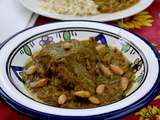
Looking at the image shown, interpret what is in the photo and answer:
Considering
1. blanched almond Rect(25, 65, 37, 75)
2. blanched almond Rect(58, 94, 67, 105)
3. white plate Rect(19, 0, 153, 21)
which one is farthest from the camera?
white plate Rect(19, 0, 153, 21)

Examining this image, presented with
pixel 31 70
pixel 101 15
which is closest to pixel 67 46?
pixel 31 70

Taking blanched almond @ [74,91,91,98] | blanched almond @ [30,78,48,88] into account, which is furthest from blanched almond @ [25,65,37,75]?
blanched almond @ [74,91,91,98]

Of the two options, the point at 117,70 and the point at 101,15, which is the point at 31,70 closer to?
the point at 117,70

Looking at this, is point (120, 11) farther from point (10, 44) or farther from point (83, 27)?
point (10, 44)

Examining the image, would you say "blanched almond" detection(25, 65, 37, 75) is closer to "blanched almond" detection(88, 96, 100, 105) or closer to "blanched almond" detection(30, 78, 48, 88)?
"blanched almond" detection(30, 78, 48, 88)

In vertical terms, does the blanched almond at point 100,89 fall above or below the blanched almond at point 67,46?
below

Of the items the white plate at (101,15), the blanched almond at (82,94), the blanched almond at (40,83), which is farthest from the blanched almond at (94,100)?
the white plate at (101,15)

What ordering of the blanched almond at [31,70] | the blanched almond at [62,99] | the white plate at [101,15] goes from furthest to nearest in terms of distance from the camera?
the white plate at [101,15] < the blanched almond at [31,70] < the blanched almond at [62,99]

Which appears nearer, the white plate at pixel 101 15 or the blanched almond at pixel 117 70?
the blanched almond at pixel 117 70

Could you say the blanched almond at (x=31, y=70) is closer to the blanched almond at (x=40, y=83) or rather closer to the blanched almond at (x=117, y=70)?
the blanched almond at (x=40, y=83)
